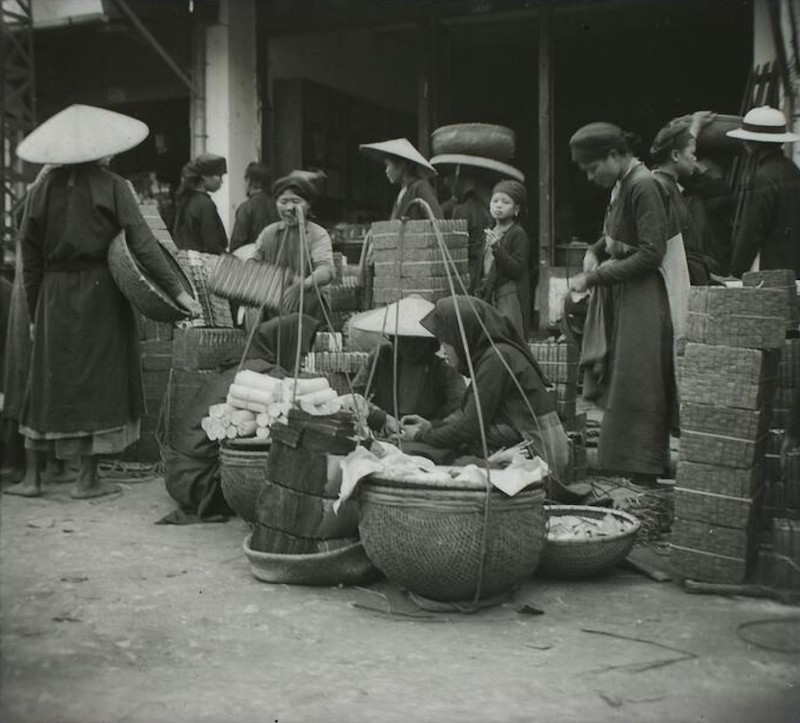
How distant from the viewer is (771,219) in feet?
18.6

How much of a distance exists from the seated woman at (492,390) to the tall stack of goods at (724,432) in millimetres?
637

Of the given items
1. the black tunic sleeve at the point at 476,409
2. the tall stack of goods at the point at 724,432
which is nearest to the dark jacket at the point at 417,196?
the black tunic sleeve at the point at 476,409

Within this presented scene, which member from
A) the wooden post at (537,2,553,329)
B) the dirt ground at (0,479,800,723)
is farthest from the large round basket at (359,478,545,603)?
the wooden post at (537,2,553,329)

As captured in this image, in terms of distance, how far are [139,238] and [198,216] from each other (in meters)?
2.84

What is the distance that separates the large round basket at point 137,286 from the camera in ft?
16.6

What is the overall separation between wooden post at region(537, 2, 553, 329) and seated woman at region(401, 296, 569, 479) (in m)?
4.43

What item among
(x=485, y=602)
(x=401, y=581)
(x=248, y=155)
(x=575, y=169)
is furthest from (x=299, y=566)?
(x=575, y=169)

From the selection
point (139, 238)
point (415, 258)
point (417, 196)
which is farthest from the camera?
point (417, 196)

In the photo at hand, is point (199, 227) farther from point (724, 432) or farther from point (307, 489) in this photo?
point (724, 432)

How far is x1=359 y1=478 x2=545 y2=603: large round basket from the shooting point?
3.37 metres

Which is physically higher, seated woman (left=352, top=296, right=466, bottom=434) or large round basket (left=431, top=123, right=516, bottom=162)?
large round basket (left=431, top=123, right=516, bottom=162)

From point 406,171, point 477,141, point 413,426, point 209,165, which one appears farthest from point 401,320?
point 209,165

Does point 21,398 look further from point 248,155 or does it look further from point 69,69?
point 69,69

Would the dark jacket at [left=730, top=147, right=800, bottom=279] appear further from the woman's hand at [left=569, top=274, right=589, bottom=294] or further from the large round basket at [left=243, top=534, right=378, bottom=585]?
the large round basket at [left=243, top=534, right=378, bottom=585]
